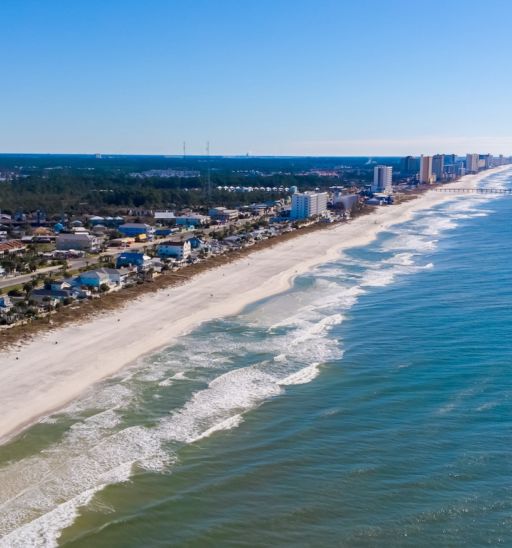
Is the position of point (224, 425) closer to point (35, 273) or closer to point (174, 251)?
point (35, 273)

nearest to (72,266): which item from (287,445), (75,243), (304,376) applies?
(75,243)

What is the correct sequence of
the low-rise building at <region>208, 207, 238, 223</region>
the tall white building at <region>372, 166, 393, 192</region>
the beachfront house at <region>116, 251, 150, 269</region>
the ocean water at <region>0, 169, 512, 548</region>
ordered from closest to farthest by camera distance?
the ocean water at <region>0, 169, 512, 548</region> → the beachfront house at <region>116, 251, 150, 269</region> → the low-rise building at <region>208, 207, 238, 223</region> → the tall white building at <region>372, 166, 393, 192</region>

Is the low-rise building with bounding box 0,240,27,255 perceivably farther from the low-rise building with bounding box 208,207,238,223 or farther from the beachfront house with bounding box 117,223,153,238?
the low-rise building with bounding box 208,207,238,223

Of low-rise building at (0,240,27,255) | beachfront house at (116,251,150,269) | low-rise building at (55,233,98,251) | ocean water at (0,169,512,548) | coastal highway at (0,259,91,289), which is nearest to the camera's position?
ocean water at (0,169,512,548)

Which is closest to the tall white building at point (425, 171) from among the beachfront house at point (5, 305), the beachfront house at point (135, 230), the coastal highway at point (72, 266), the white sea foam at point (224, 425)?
the beachfront house at point (135, 230)

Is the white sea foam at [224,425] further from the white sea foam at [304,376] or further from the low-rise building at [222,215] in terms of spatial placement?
the low-rise building at [222,215]

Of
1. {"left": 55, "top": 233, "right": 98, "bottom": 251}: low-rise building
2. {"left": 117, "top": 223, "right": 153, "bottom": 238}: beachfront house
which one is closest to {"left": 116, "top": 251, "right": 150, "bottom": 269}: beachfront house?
{"left": 55, "top": 233, "right": 98, "bottom": 251}: low-rise building
